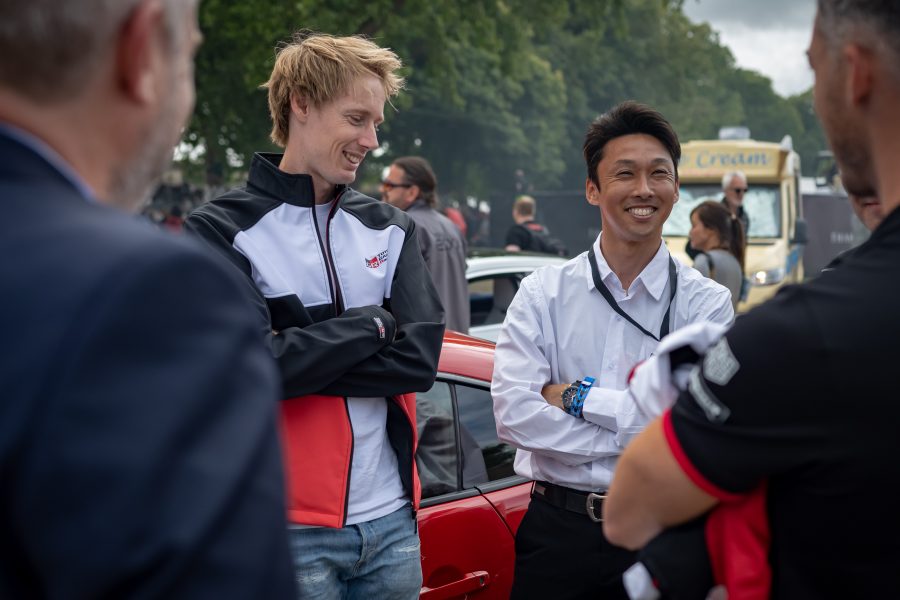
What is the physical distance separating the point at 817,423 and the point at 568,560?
164 cm

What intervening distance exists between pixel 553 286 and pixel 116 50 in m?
2.21

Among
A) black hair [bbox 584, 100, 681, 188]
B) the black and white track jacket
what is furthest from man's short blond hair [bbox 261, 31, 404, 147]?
black hair [bbox 584, 100, 681, 188]

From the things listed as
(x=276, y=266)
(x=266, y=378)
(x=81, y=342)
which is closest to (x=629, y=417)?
(x=276, y=266)

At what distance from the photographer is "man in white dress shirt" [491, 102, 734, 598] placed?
2885 mm

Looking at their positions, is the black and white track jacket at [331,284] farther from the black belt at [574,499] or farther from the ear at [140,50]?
the ear at [140,50]

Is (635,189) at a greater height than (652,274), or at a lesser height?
greater

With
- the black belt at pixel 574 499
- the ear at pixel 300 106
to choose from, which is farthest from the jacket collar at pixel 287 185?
the black belt at pixel 574 499

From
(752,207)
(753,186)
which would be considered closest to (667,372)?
(752,207)

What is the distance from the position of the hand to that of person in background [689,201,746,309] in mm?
4118

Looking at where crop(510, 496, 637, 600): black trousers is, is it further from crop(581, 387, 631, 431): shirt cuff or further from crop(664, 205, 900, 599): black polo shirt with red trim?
crop(664, 205, 900, 599): black polo shirt with red trim

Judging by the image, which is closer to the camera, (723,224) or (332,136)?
(332,136)

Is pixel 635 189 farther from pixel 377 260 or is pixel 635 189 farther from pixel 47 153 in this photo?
pixel 47 153

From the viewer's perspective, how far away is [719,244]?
713cm

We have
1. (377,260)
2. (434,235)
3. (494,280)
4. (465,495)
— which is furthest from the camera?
(494,280)
